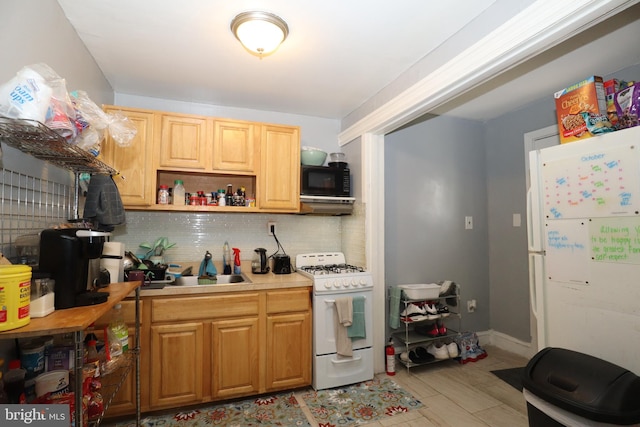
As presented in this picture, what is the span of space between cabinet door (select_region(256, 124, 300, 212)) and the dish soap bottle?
20.4 inches

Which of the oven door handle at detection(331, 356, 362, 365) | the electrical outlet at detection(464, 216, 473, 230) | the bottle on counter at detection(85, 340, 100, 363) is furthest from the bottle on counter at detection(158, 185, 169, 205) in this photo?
the electrical outlet at detection(464, 216, 473, 230)

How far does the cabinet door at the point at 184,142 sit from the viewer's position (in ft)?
8.16

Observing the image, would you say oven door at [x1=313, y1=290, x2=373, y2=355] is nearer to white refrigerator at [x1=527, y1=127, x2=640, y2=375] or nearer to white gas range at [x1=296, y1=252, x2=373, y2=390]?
white gas range at [x1=296, y1=252, x2=373, y2=390]

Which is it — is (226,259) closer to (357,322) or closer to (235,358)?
(235,358)

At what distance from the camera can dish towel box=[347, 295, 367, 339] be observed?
2.48m

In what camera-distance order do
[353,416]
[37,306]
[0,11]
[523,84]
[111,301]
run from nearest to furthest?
[37,306]
[0,11]
[111,301]
[353,416]
[523,84]

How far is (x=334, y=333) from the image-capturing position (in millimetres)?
2490

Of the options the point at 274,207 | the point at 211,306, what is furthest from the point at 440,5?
the point at 211,306

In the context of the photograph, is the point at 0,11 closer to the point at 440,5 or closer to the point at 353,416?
the point at 440,5

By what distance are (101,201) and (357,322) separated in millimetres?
1987

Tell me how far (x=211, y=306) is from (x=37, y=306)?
1240mm

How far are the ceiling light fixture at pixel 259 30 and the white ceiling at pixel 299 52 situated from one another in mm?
42

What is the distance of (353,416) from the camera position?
2131 mm

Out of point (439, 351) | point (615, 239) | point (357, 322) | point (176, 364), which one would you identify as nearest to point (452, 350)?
point (439, 351)
